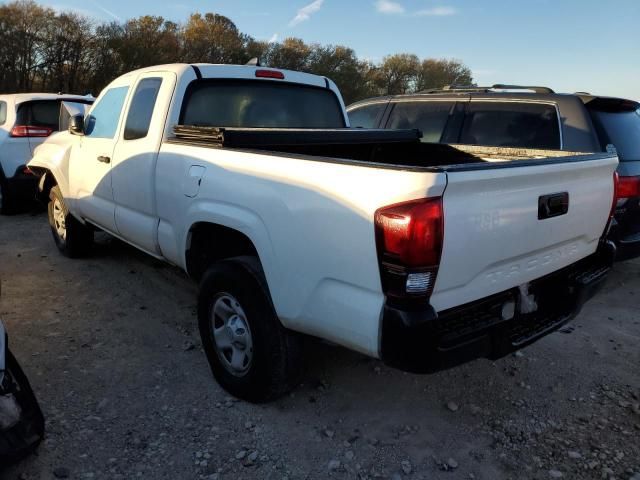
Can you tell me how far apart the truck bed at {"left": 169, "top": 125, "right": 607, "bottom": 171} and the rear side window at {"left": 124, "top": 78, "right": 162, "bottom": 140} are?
0.50 metres

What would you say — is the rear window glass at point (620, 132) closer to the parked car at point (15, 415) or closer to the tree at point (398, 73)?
the parked car at point (15, 415)

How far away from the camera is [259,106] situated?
407cm

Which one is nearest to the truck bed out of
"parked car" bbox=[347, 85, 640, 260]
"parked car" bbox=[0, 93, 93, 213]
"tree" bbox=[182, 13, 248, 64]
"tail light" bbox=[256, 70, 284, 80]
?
"tail light" bbox=[256, 70, 284, 80]

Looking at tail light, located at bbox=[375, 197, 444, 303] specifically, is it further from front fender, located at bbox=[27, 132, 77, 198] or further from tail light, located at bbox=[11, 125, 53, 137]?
tail light, located at bbox=[11, 125, 53, 137]

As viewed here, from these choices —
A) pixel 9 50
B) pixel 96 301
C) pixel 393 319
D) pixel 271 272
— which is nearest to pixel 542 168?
pixel 393 319

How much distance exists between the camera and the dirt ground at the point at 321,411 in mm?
2424

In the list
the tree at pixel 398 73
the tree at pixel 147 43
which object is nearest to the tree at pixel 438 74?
the tree at pixel 398 73

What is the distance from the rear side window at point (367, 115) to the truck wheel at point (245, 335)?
3948mm

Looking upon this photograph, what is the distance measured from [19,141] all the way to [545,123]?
23.0 feet

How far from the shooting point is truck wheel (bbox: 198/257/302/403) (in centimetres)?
258

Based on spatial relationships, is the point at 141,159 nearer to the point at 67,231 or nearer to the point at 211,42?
the point at 67,231

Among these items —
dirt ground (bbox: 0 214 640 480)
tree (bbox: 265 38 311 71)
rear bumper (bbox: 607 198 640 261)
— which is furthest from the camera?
tree (bbox: 265 38 311 71)

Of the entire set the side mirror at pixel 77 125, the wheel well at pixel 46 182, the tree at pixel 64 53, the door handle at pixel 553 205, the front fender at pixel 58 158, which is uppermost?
the tree at pixel 64 53

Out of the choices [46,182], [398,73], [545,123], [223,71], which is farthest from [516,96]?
[398,73]
